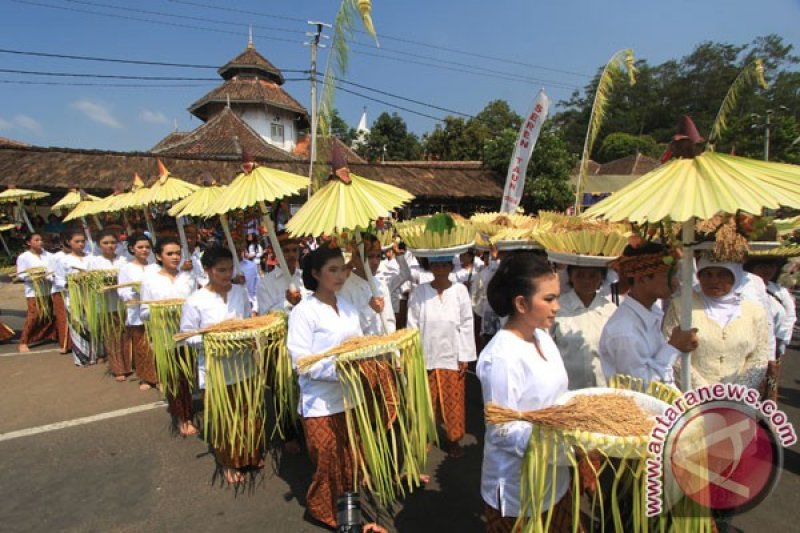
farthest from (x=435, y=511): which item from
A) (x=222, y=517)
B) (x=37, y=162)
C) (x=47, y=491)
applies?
(x=37, y=162)

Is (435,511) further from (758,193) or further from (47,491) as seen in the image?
(47,491)

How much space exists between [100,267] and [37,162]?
847 cm

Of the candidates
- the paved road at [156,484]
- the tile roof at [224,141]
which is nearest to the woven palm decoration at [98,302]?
the paved road at [156,484]

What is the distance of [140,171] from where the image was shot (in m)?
13.3

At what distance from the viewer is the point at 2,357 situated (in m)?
6.86

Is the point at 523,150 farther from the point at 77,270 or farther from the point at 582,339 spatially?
the point at 77,270

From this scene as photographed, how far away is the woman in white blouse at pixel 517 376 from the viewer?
182cm

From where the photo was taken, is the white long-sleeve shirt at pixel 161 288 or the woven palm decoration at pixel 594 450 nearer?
the woven palm decoration at pixel 594 450

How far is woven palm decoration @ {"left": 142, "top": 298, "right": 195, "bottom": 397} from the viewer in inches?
155

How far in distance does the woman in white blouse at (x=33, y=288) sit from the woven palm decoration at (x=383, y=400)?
6334 millimetres

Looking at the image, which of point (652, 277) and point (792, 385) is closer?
point (652, 277)

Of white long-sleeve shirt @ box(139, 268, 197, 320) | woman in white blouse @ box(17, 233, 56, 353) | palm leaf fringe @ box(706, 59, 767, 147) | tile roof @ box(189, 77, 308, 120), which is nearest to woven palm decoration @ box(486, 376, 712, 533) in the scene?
palm leaf fringe @ box(706, 59, 767, 147)

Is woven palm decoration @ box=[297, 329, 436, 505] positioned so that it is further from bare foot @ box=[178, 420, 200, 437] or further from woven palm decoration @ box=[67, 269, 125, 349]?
woven palm decoration @ box=[67, 269, 125, 349]

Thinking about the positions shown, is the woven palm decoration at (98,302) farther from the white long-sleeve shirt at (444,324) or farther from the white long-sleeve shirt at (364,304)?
the white long-sleeve shirt at (444,324)
